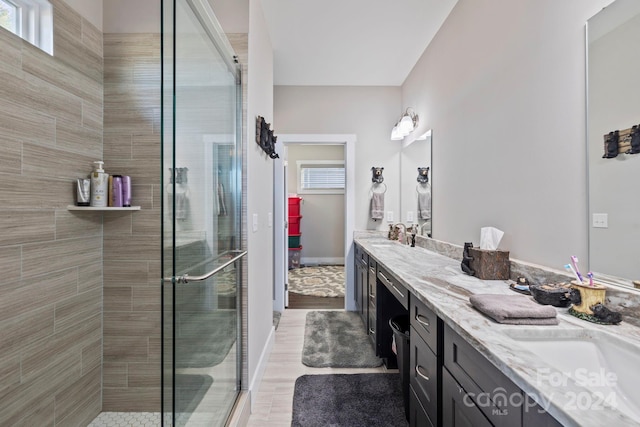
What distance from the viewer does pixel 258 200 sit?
6.59 feet

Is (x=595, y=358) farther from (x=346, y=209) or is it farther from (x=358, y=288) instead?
(x=346, y=209)

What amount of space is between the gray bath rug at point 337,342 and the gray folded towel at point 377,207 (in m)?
1.20

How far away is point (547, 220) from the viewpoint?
1.30 meters

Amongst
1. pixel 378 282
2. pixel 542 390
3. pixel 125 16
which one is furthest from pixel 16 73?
pixel 378 282

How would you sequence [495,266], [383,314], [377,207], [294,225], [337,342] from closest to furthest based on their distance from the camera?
1. [495,266]
2. [383,314]
3. [337,342]
4. [377,207]
5. [294,225]

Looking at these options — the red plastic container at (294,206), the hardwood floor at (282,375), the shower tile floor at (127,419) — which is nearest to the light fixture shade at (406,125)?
the hardwood floor at (282,375)

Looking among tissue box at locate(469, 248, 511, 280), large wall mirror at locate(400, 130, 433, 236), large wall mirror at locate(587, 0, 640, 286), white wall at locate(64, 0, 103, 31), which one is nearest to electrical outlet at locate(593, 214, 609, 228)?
large wall mirror at locate(587, 0, 640, 286)

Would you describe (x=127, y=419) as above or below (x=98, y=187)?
below

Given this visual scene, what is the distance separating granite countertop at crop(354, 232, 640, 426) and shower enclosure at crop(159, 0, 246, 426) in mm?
973

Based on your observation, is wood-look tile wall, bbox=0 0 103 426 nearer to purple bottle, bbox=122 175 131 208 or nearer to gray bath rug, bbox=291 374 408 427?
purple bottle, bbox=122 175 131 208

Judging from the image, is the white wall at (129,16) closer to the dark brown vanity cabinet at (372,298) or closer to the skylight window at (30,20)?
the skylight window at (30,20)

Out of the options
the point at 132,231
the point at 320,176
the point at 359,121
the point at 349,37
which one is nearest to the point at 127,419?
the point at 132,231

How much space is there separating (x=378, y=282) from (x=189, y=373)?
→ 1502 mm

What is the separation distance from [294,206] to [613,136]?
459 cm
